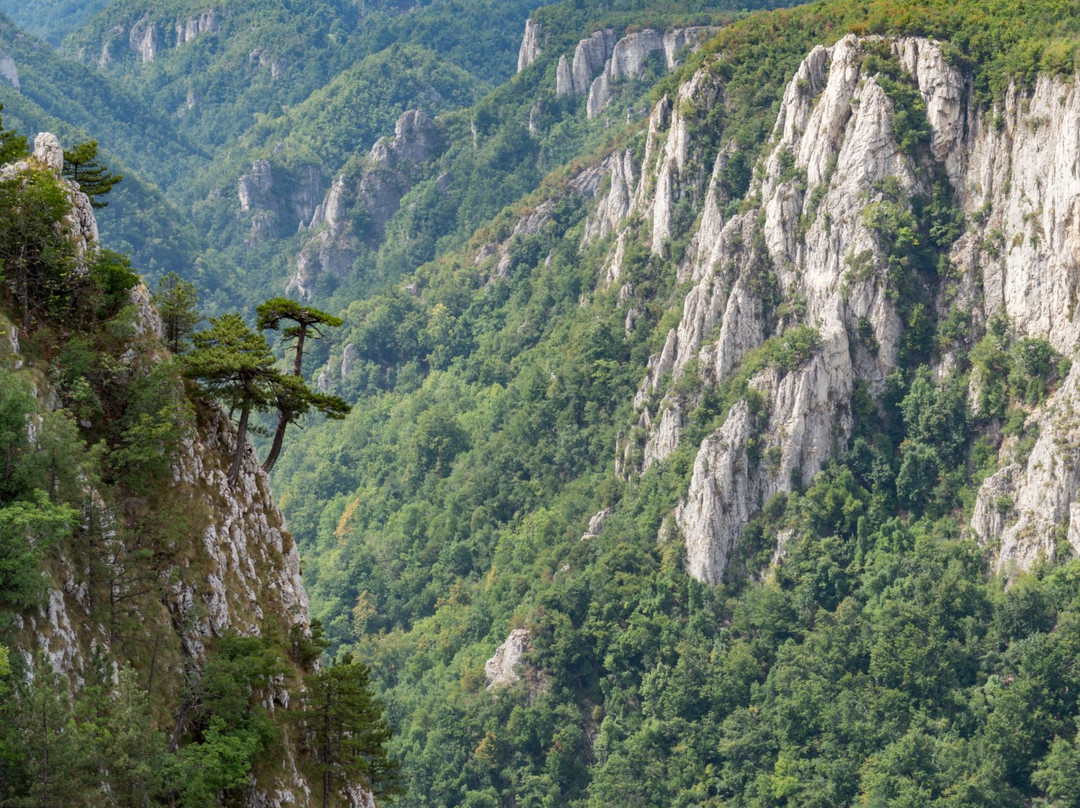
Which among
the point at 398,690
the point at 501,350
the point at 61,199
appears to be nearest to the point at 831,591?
the point at 398,690

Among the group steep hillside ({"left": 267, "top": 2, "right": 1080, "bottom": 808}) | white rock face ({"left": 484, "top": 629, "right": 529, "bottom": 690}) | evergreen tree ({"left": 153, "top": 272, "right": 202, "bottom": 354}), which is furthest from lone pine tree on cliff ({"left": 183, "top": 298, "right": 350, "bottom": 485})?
white rock face ({"left": 484, "top": 629, "right": 529, "bottom": 690})

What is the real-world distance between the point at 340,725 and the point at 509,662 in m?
69.0

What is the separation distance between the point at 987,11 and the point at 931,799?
56.1 m

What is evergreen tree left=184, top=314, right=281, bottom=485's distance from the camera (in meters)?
53.0

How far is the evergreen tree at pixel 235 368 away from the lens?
5297 cm

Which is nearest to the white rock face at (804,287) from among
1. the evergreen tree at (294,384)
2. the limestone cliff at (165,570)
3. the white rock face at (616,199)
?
the white rock face at (616,199)

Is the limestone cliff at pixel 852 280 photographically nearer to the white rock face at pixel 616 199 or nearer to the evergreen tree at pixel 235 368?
the white rock face at pixel 616 199

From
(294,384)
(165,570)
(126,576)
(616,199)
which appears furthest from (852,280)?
(126,576)

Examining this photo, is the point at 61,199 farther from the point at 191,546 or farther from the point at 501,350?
the point at 501,350

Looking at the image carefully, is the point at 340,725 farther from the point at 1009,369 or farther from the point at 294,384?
the point at 1009,369

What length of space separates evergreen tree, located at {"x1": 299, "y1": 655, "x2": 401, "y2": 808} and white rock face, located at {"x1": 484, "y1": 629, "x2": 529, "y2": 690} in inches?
2591

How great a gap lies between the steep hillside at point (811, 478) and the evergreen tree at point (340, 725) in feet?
181

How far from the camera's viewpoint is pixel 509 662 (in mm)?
120812

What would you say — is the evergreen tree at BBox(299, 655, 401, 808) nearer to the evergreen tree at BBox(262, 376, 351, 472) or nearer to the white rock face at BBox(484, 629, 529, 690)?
the evergreen tree at BBox(262, 376, 351, 472)
